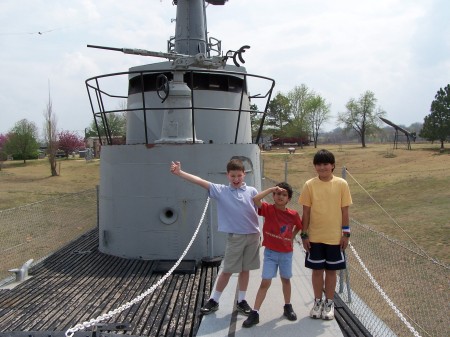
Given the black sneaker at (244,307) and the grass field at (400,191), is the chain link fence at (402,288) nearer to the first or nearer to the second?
the grass field at (400,191)

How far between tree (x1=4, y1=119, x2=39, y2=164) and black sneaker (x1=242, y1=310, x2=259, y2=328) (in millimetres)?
44848

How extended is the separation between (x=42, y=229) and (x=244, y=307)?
10.4 m

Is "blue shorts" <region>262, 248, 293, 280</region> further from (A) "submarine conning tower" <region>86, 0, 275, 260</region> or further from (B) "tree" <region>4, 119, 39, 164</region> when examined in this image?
(B) "tree" <region>4, 119, 39, 164</region>

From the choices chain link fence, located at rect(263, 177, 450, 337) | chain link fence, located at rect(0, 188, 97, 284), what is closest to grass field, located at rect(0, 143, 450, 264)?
chain link fence, located at rect(263, 177, 450, 337)

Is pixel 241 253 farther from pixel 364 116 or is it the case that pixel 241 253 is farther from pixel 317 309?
pixel 364 116

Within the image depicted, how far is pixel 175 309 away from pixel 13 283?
236cm

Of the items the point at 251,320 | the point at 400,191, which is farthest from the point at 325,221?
the point at 400,191

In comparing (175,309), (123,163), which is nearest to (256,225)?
(175,309)

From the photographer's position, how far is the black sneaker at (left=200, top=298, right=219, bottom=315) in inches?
156

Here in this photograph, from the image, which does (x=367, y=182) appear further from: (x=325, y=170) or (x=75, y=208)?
(x=325, y=170)

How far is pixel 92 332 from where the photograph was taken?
3.16m

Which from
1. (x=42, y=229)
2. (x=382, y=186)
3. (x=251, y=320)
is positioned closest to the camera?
(x=251, y=320)

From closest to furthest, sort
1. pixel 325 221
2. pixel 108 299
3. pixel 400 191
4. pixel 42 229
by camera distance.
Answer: pixel 325 221
pixel 108 299
pixel 42 229
pixel 400 191

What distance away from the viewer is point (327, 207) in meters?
3.84
